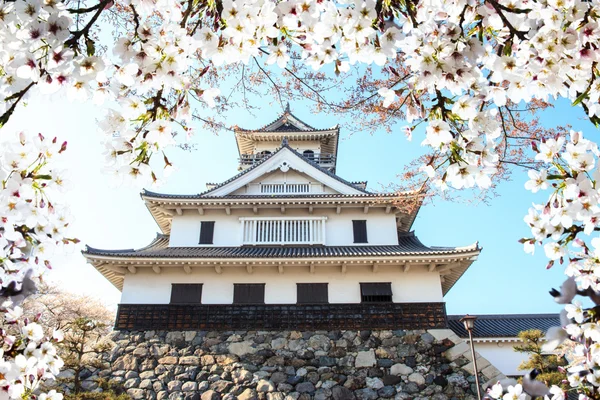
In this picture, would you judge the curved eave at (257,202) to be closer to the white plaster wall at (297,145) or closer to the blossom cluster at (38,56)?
the white plaster wall at (297,145)

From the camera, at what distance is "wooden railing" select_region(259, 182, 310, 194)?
1634 cm

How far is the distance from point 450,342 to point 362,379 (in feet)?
8.95

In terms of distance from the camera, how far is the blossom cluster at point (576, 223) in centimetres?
181

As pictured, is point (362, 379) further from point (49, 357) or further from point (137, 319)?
point (49, 357)

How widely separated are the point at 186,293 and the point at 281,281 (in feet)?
9.74

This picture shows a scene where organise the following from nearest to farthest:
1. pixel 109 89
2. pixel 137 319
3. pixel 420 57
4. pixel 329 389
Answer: pixel 420 57 → pixel 109 89 → pixel 329 389 → pixel 137 319

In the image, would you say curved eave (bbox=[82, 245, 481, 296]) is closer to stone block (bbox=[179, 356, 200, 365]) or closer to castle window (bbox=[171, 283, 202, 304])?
castle window (bbox=[171, 283, 202, 304])

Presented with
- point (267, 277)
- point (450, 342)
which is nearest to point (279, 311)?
point (267, 277)

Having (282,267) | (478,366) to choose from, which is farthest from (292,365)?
(478,366)

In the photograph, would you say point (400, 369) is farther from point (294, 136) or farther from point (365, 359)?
point (294, 136)

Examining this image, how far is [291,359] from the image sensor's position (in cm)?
1167

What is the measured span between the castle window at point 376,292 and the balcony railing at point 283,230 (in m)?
2.31

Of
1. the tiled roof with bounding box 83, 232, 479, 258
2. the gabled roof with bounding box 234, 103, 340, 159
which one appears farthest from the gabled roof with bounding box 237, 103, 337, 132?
the tiled roof with bounding box 83, 232, 479, 258

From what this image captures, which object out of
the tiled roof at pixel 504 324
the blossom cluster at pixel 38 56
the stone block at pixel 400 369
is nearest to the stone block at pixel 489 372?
the stone block at pixel 400 369
